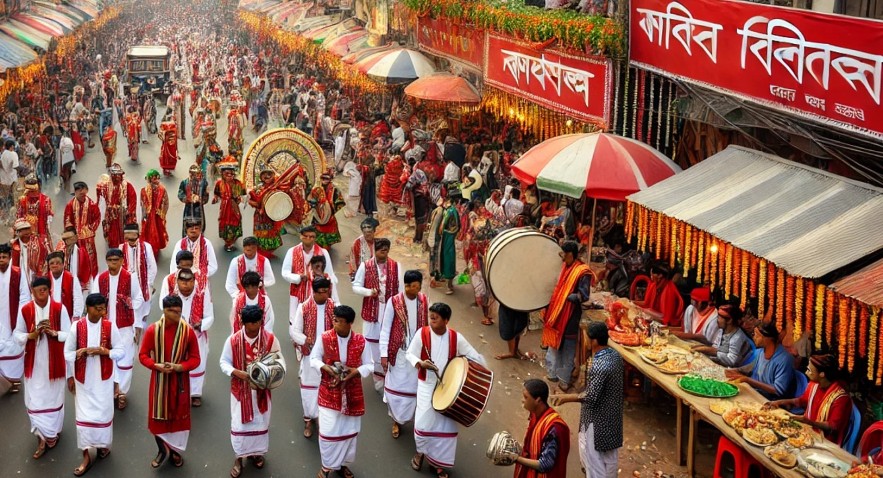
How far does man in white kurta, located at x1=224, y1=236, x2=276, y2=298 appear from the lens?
9789 millimetres

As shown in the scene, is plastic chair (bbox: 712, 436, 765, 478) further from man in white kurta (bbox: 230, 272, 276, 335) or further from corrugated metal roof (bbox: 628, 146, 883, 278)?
man in white kurta (bbox: 230, 272, 276, 335)

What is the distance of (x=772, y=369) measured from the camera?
771 centimetres

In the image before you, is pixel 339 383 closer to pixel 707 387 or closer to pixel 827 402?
pixel 707 387

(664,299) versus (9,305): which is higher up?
(9,305)

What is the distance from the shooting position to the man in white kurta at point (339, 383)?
7.25 meters

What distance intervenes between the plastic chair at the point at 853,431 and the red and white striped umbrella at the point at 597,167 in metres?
3.85

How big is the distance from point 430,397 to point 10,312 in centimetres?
413

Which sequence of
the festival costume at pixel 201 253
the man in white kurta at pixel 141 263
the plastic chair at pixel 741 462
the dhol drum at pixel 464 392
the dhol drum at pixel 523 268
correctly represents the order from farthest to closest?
the festival costume at pixel 201 253
the man in white kurta at pixel 141 263
the dhol drum at pixel 523 268
the dhol drum at pixel 464 392
the plastic chair at pixel 741 462

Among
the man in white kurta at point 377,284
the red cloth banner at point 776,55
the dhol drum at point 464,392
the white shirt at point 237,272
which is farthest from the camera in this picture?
the white shirt at point 237,272

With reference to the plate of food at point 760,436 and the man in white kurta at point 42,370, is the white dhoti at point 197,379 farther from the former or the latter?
the plate of food at point 760,436

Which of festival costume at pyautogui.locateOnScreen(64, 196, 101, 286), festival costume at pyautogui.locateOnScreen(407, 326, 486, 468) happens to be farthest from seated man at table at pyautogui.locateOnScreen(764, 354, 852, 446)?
festival costume at pyautogui.locateOnScreen(64, 196, 101, 286)

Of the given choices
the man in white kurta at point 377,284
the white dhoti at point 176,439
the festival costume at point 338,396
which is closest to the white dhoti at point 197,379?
the white dhoti at point 176,439

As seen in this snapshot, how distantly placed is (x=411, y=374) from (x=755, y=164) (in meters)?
3.88

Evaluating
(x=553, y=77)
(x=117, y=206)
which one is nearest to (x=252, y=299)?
(x=117, y=206)
